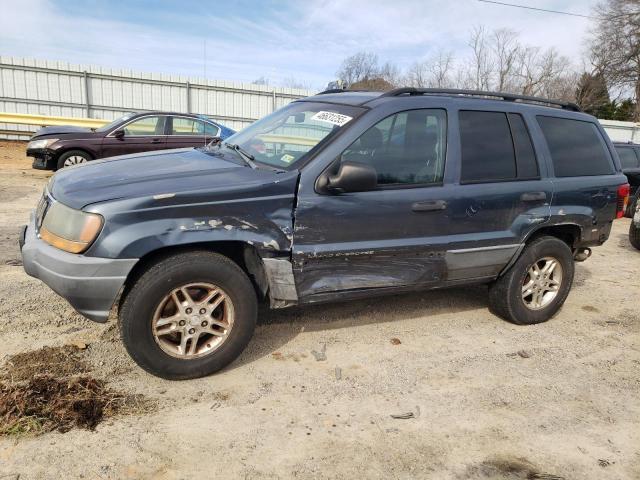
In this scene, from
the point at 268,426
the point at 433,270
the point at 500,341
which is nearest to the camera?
the point at 268,426

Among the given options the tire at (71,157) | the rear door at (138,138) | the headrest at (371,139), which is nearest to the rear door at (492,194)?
the headrest at (371,139)

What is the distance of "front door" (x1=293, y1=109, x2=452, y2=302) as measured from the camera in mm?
3242

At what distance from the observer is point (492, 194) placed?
3.83 m

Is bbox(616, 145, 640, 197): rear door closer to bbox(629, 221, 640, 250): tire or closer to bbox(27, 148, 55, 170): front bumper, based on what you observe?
bbox(629, 221, 640, 250): tire

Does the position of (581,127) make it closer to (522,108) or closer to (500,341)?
(522,108)

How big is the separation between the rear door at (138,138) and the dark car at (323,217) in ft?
22.6

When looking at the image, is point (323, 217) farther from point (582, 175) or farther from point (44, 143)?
point (44, 143)

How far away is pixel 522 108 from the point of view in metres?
4.19

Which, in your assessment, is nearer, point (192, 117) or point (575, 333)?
point (575, 333)

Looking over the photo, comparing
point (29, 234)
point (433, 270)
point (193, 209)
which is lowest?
point (433, 270)

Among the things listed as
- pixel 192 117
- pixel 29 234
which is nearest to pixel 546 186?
pixel 29 234

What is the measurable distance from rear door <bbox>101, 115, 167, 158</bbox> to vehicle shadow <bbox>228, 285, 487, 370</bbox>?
24.5 feet

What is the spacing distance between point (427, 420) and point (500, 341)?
4.74 ft

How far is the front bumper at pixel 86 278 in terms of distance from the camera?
109 inches
